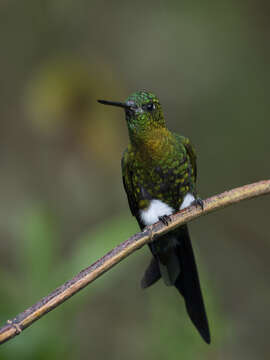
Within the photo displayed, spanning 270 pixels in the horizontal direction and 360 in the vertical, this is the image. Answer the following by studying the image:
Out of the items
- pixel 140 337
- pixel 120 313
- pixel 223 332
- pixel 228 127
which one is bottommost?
pixel 223 332

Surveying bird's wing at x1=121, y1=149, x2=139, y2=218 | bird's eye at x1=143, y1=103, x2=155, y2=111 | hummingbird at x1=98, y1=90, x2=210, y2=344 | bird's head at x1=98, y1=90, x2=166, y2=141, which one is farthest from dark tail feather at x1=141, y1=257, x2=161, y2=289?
bird's eye at x1=143, y1=103, x2=155, y2=111

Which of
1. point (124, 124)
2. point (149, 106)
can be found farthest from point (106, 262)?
point (124, 124)

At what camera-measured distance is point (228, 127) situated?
5.54 m

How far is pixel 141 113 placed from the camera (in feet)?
8.52

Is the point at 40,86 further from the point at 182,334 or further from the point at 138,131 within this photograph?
the point at 182,334

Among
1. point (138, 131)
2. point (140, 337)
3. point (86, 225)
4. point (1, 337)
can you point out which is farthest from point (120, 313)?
point (1, 337)

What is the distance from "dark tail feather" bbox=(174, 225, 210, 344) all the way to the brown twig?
0.60m

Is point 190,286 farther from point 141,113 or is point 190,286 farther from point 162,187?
point 141,113

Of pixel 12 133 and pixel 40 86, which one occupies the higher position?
pixel 12 133

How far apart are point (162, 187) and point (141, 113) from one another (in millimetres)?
504

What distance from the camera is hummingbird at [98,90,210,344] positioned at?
106 inches

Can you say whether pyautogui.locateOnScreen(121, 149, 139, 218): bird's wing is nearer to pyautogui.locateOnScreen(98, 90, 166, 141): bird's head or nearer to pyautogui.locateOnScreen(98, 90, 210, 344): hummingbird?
pyautogui.locateOnScreen(98, 90, 210, 344): hummingbird

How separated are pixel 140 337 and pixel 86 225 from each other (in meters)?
1.38

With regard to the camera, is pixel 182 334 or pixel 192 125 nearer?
pixel 182 334
